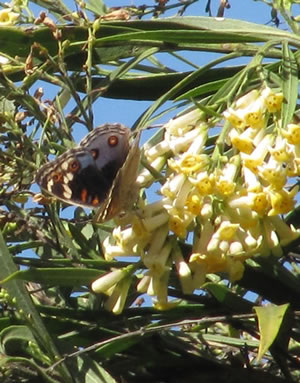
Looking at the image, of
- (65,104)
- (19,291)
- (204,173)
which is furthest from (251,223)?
(65,104)

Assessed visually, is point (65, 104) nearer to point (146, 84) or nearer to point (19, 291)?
point (146, 84)

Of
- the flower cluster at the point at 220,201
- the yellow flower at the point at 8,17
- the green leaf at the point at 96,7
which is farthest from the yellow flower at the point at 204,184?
the green leaf at the point at 96,7

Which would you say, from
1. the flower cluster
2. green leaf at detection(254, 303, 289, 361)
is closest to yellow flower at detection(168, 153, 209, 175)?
the flower cluster

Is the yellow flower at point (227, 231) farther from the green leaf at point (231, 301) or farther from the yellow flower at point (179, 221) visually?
the green leaf at point (231, 301)

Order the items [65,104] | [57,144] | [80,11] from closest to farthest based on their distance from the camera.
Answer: [57,144], [80,11], [65,104]

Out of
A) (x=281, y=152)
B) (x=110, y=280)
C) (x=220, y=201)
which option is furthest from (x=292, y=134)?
(x=110, y=280)

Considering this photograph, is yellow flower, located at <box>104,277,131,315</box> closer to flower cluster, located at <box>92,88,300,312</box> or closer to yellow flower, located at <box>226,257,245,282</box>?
flower cluster, located at <box>92,88,300,312</box>

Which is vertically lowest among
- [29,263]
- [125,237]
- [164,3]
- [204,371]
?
[204,371]
